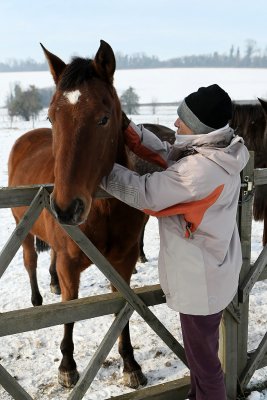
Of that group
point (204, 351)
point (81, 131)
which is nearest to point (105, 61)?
point (81, 131)

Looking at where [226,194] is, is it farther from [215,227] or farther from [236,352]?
[236,352]

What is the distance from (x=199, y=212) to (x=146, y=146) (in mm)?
685

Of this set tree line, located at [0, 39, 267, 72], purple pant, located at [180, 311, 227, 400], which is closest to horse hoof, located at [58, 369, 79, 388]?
purple pant, located at [180, 311, 227, 400]

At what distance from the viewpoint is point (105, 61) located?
2164 mm

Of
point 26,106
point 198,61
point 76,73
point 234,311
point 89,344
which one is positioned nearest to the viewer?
point 76,73

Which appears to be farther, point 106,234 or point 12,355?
point 12,355

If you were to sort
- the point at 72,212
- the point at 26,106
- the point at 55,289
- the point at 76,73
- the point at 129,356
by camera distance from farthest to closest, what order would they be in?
the point at 26,106
the point at 55,289
the point at 129,356
the point at 76,73
the point at 72,212

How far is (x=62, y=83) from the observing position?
2.02 metres

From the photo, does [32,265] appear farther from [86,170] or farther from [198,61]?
[198,61]

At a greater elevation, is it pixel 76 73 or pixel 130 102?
pixel 130 102

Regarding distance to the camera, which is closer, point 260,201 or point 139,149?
point 139,149

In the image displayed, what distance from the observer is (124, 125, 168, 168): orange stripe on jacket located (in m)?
2.39

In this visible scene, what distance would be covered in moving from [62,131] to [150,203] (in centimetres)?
58

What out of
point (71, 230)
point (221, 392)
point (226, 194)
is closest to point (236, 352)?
point (221, 392)
